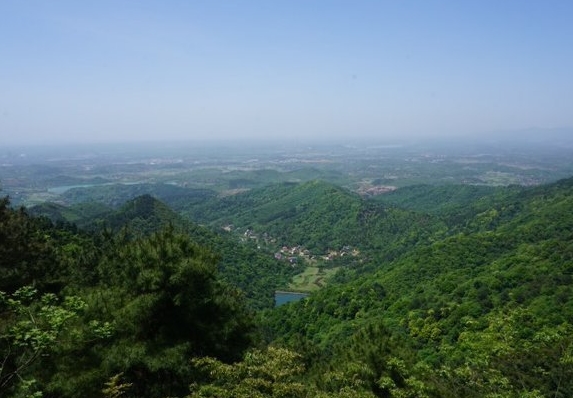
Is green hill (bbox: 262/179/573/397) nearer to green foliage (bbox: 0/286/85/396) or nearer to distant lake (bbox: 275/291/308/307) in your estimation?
green foliage (bbox: 0/286/85/396)

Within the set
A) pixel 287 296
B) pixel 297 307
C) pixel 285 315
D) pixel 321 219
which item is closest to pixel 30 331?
pixel 285 315

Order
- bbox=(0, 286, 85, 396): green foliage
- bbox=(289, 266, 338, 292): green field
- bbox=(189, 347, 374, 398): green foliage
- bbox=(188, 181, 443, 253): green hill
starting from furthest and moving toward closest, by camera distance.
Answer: bbox=(188, 181, 443, 253): green hill, bbox=(289, 266, 338, 292): green field, bbox=(189, 347, 374, 398): green foliage, bbox=(0, 286, 85, 396): green foliage

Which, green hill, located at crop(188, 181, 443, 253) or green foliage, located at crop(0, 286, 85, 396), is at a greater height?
green foliage, located at crop(0, 286, 85, 396)

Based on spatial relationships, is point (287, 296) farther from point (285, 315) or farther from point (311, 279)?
point (285, 315)

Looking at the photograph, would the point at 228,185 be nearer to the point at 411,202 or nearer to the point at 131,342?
the point at 411,202

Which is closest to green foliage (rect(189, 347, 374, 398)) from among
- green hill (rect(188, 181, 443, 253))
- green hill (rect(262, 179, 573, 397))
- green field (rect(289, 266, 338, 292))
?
green hill (rect(262, 179, 573, 397))

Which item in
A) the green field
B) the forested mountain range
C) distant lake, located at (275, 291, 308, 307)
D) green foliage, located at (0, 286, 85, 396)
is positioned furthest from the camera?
the green field

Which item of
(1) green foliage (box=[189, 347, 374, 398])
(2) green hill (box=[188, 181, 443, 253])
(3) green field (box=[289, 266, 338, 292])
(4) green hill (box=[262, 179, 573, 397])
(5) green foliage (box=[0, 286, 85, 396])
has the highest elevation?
(5) green foliage (box=[0, 286, 85, 396])

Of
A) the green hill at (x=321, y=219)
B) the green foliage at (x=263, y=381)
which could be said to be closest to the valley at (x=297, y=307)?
the green foliage at (x=263, y=381)
